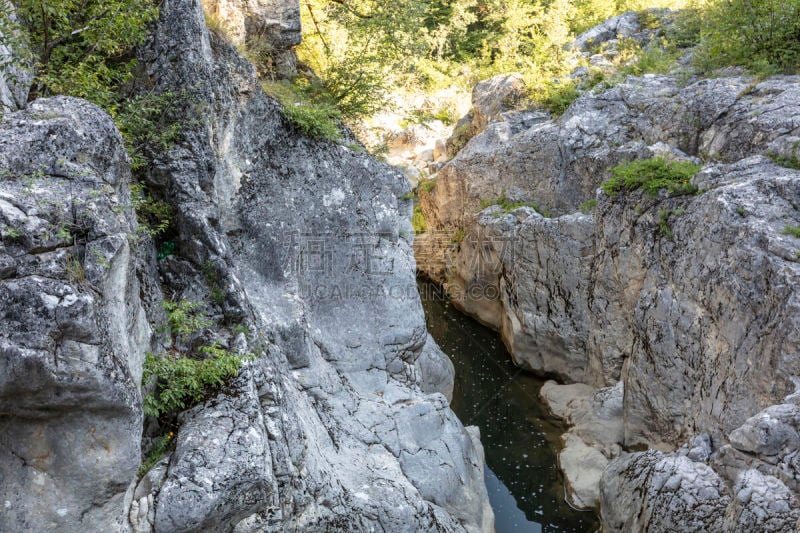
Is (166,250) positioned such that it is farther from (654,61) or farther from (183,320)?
(654,61)

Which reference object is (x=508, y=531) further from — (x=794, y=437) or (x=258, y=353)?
(x=258, y=353)

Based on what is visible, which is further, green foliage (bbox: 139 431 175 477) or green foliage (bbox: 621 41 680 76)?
green foliage (bbox: 621 41 680 76)

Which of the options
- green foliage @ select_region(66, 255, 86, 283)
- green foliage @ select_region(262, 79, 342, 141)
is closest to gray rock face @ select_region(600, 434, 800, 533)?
green foliage @ select_region(66, 255, 86, 283)

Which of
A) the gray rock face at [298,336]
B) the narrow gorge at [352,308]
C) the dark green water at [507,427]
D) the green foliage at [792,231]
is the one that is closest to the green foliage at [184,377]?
the narrow gorge at [352,308]

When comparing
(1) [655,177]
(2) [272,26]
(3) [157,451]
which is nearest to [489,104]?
(1) [655,177]

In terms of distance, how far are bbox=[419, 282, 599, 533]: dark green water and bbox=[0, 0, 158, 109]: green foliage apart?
392 inches

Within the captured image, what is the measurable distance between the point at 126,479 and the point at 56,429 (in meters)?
0.74

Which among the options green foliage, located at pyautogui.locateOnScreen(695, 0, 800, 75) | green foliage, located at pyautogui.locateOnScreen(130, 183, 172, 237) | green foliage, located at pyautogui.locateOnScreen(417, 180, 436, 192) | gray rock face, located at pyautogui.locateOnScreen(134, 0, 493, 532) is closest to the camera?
gray rock face, located at pyautogui.locateOnScreen(134, 0, 493, 532)

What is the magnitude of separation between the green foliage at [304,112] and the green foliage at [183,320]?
4.63 m

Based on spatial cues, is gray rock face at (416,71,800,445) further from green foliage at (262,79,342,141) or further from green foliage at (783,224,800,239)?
green foliage at (262,79,342,141)

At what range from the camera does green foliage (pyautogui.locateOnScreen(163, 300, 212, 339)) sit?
725 cm

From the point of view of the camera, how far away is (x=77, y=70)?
6668mm

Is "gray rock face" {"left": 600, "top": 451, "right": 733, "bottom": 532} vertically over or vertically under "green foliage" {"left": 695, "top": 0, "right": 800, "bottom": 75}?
under

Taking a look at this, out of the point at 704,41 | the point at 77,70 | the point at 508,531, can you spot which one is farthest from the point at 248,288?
the point at 704,41
